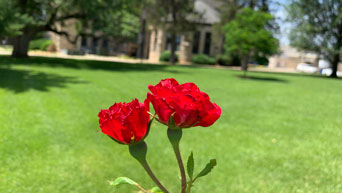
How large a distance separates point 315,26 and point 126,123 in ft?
150

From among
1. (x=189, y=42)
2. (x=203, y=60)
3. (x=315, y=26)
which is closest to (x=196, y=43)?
(x=189, y=42)

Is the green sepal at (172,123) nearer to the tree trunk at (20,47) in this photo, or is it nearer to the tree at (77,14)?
the tree at (77,14)

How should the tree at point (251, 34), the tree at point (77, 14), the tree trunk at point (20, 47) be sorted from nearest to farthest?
the tree at point (77, 14)
the tree at point (251, 34)
the tree trunk at point (20, 47)

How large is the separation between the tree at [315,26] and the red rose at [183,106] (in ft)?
142

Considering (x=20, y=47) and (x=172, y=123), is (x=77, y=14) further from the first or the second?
(x=172, y=123)

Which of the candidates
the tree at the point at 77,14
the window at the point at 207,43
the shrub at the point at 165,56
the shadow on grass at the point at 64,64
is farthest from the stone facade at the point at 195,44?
the tree at the point at 77,14

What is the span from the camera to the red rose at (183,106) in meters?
1.28

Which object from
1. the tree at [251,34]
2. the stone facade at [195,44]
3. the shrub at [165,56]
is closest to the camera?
the tree at [251,34]

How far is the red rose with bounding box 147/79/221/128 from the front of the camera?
4.21 feet

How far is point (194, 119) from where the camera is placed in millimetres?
1319

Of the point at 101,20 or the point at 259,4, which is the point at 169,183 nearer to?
the point at 101,20

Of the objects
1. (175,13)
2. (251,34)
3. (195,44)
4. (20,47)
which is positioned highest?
(175,13)

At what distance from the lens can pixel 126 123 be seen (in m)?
1.26

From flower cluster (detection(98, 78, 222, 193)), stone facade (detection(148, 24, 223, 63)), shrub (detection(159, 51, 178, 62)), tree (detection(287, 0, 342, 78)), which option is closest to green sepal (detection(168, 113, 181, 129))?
flower cluster (detection(98, 78, 222, 193))
